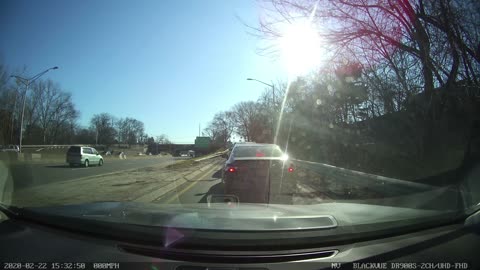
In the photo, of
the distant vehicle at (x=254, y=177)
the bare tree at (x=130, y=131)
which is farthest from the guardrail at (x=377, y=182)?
the bare tree at (x=130, y=131)

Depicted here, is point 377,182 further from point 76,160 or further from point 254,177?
point 76,160

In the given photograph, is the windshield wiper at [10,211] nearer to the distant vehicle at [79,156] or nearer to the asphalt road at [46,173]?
the asphalt road at [46,173]

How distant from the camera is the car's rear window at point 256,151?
34.3 feet

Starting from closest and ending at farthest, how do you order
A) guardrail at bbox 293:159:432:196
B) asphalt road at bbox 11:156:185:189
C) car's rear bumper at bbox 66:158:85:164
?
guardrail at bbox 293:159:432:196 → asphalt road at bbox 11:156:185:189 → car's rear bumper at bbox 66:158:85:164

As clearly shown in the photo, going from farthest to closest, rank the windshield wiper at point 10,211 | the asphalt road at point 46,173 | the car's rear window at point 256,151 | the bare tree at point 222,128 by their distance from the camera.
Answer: the bare tree at point 222,128 → the asphalt road at point 46,173 → the car's rear window at point 256,151 → the windshield wiper at point 10,211

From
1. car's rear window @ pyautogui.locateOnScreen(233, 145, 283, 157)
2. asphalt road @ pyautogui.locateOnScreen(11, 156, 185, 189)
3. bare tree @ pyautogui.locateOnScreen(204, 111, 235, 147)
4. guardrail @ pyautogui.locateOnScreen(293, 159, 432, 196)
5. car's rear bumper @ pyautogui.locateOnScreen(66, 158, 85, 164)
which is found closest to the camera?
guardrail @ pyautogui.locateOnScreen(293, 159, 432, 196)

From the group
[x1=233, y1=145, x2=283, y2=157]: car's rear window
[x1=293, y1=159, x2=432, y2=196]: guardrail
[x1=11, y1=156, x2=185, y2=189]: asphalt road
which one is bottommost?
[x1=11, y1=156, x2=185, y2=189]: asphalt road

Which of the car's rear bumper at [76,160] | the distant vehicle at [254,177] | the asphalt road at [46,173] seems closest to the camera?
the distant vehicle at [254,177]

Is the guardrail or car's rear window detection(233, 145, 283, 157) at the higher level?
car's rear window detection(233, 145, 283, 157)

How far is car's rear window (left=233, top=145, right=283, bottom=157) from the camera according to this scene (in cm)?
1045

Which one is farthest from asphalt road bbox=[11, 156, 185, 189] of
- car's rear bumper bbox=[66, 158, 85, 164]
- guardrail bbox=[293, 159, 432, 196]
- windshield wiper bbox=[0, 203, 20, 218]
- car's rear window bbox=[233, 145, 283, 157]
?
guardrail bbox=[293, 159, 432, 196]

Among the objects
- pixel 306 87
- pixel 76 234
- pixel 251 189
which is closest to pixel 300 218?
pixel 76 234

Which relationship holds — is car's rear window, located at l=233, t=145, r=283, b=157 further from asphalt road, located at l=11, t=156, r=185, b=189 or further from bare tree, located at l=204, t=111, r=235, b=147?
bare tree, located at l=204, t=111, r=235, b=147

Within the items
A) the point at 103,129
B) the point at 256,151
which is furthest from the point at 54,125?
the point at 256,151
